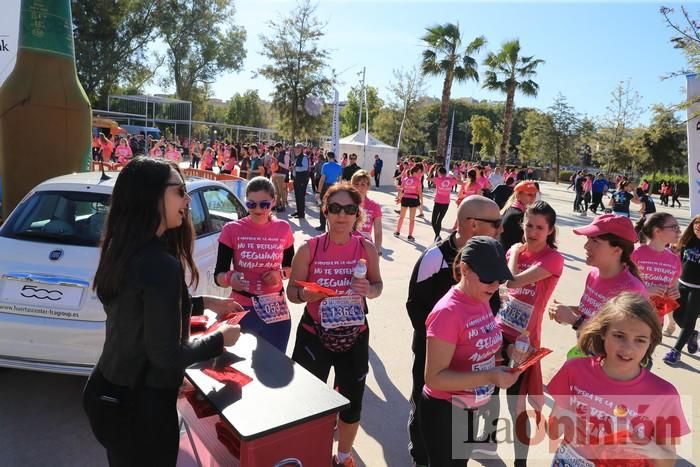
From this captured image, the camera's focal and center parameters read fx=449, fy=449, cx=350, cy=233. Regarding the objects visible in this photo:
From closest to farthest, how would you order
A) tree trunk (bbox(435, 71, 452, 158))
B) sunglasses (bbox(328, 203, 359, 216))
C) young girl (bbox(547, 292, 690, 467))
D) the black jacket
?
the black jacket → young girl (bbox(547, 292, 690, 467)) → sunglasses (bbox(328, 203, 359, 216)) → tree trunk (bbox(435, 71, 452, 158))

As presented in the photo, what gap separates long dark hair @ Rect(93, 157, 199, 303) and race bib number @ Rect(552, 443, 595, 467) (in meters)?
2.05

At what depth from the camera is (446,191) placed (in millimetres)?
10797

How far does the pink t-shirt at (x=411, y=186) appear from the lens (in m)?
10.9

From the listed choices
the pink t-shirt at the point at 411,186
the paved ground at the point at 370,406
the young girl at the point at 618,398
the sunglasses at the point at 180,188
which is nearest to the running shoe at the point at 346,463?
the paved ground at the point at 370,406

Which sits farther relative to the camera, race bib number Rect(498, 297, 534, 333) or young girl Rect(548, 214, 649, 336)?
race bib number Rect(498, 297, 534, 333)

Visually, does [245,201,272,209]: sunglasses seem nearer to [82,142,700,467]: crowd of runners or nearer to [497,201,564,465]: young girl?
[82,142,700,467]: crowd of runners

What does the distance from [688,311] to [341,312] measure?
4.60 m

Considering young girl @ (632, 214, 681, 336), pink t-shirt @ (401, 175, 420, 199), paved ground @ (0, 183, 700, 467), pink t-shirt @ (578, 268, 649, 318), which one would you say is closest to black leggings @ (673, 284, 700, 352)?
paved ground @ (0, 183, 700, 467)

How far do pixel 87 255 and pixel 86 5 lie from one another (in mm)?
41298

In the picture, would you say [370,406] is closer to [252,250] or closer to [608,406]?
[252,250]

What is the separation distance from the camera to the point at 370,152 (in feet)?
82.2

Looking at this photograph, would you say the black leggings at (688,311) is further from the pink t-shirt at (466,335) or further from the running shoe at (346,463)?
the running shoe at (346,463)

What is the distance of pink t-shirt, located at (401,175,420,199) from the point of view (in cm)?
1091

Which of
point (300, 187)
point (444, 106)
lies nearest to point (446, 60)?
point (444, 106)
